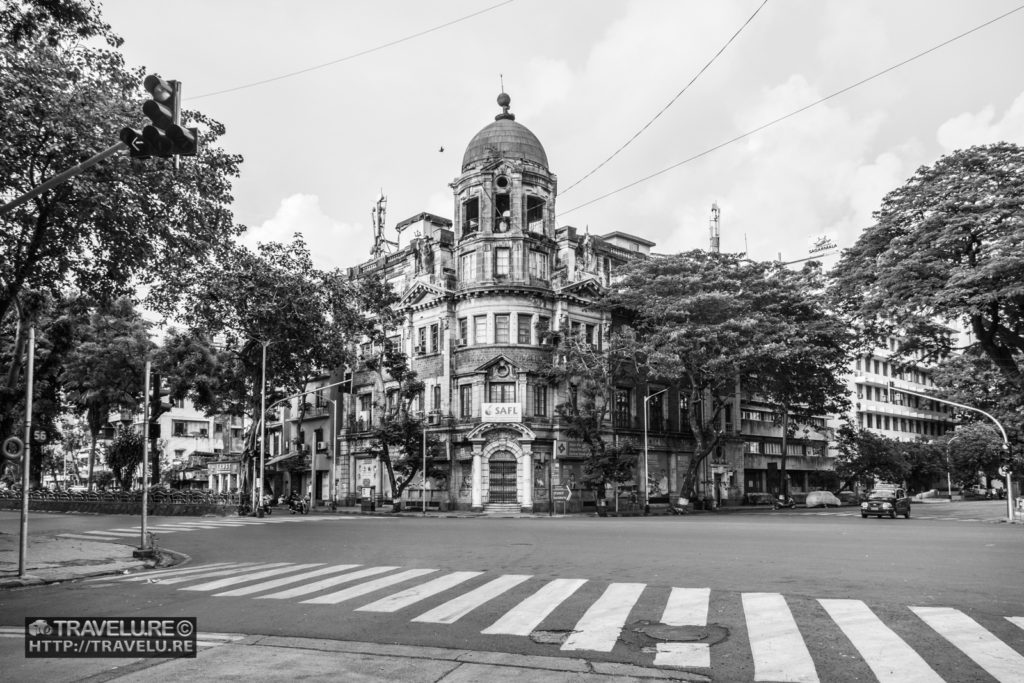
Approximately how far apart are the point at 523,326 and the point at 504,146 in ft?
39.0

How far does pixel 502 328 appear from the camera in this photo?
4950 cm

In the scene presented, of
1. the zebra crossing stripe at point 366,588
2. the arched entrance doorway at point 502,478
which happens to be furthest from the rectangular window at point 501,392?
the zebra crossing stripe at point 366,588

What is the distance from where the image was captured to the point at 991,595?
11.6 metres

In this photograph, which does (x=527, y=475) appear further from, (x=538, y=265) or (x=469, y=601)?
(x=469, y=601)

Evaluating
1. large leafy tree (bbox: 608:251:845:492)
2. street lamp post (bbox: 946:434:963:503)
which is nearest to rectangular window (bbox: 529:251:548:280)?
large leafy tree (bbox: 608:251:845:492)

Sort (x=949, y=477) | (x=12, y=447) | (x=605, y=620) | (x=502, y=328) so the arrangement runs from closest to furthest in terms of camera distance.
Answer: (x=605, y=620), (x=12, y=447), (x=502, y=328), (x=949, y=477)

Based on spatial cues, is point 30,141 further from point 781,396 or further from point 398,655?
point 781,396

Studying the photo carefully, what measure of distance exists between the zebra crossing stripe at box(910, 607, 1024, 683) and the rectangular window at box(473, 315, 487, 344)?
40.1 metres

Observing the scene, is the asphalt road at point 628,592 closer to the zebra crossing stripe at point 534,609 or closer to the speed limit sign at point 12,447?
the zebra crossing stripe at point 534,609

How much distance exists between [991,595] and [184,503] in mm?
36942

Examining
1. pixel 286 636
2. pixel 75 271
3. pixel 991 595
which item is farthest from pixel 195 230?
pixel 991 595

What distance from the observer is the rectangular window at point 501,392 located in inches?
1923

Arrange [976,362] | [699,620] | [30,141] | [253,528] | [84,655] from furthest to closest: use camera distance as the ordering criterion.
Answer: [976,362] → [253,528] → [30,141] → [699,620] → [84,655]

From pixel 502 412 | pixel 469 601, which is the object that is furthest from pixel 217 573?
pixel 502 412
